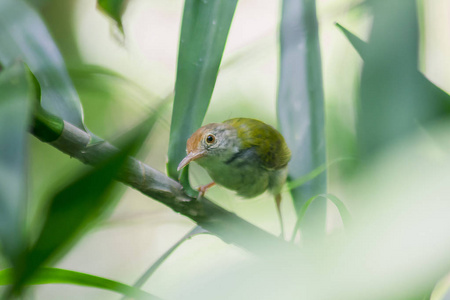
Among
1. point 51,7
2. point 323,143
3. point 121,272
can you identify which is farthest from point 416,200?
point 121,272

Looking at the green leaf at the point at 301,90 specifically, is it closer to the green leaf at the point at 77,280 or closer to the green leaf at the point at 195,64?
the green leaf at the point at 195,64

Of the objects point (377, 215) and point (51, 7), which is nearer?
point (377, 215)

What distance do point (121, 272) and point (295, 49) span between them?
2.38 m

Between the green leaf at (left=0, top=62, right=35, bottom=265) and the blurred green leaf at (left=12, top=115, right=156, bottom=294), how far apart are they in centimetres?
1

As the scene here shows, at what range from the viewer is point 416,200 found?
0.26 meters

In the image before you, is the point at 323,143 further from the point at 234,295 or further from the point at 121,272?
the point at 121,272

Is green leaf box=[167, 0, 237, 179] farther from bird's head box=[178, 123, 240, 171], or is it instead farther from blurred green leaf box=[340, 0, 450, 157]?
bird's head box=[178, 123, 240, 171]

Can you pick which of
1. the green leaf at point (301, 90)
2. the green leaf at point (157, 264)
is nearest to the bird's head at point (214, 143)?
the green leaf at point (301, 90)

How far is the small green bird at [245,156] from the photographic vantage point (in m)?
1.54

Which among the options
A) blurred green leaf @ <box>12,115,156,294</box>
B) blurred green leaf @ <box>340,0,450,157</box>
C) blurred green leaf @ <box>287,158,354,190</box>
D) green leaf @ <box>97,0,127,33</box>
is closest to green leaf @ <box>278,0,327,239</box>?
blurred green leaf @ <box>287,158,354,190</box>

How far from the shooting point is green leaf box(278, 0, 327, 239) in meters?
0.94

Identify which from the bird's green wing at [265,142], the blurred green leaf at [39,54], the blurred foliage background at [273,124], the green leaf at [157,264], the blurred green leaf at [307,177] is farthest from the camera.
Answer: the bird's green wing at [265,142]

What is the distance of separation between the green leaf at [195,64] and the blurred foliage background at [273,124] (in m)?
0.04

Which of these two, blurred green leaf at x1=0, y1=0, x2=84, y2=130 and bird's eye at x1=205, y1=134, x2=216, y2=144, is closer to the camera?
blurred green leaf at x1=0, y1=0, x2=84, y2=130
